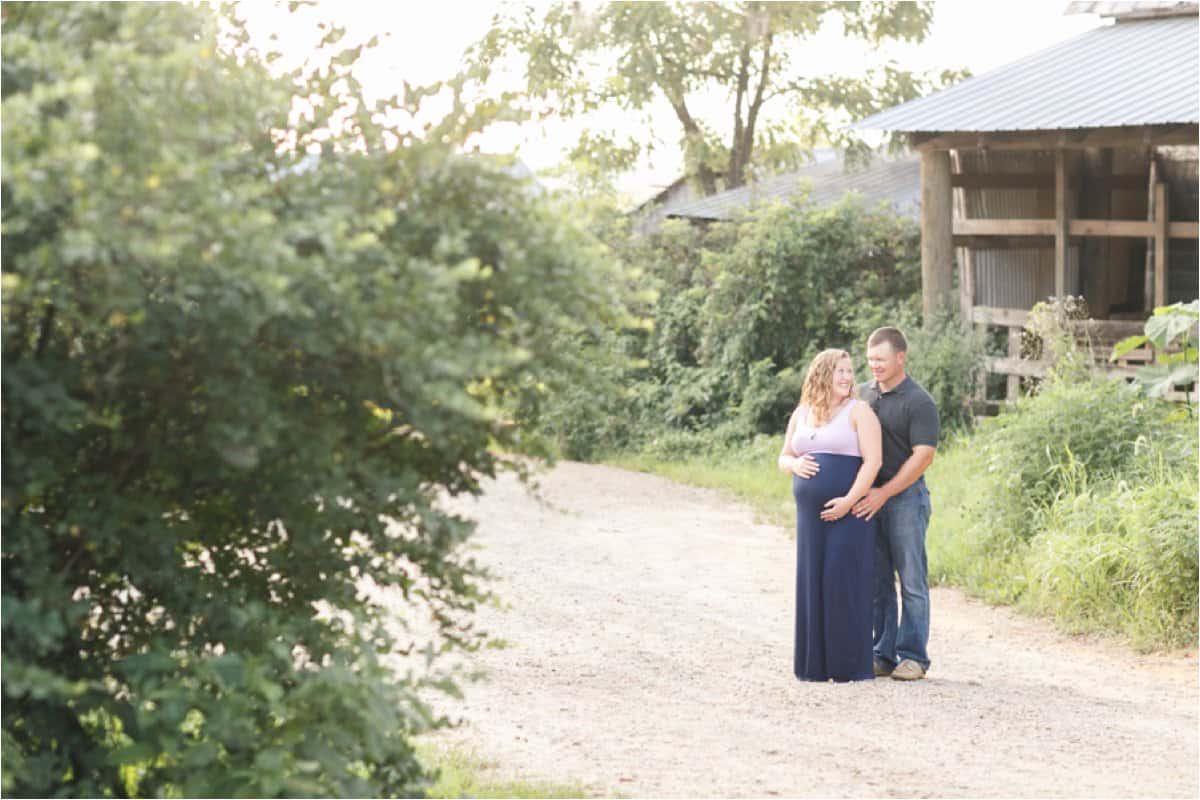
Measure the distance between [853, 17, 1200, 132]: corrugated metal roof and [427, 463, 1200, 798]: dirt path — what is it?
252 inches

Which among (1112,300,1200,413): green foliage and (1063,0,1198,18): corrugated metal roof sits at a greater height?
(1063,0,1198,18): corrugated metal roof

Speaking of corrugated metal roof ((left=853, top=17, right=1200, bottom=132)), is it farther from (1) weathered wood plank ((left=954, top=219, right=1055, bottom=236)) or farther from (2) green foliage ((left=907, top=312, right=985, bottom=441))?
(2) green foliage ((left=907, top=312, right=985, bottom=441))

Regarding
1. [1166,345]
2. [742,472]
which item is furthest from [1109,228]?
[1166,345]

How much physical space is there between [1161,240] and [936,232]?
2354mm

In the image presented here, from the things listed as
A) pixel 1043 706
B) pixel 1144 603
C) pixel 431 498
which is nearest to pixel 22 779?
pixel 431 498

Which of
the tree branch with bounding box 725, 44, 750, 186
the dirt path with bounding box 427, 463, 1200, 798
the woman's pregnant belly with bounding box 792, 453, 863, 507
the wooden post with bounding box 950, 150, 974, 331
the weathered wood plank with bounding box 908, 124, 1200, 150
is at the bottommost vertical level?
the dirt path with bounding box 427, 463, 1200, 798

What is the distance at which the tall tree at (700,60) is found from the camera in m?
27.8

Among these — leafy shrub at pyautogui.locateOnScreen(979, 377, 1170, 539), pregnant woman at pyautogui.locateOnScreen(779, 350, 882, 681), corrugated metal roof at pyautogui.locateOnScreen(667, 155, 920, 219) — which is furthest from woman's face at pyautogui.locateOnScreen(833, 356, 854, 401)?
corrugated metal roof at pyautogui.locateOnScreen(667, 155, 920, 219)

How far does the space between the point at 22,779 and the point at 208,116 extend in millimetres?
1584

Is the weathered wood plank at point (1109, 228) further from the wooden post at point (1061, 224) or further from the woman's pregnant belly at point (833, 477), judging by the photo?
the woman's pregnant belly at point (833, 477)

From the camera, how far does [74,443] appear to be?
12.1 ft

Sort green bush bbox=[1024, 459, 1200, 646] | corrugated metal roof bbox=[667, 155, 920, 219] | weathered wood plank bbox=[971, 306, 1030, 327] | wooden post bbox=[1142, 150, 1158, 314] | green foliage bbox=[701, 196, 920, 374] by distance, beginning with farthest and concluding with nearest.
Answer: corrugated metal roof bbox=[667, 155, 920, 219], green foliage bbox=[701, 196, 920, 374], wooden post bbox=[1142, 150, 1158, 314], weathered wood plank bbox=[971, 306, 1030, 327], green bush bbox=[1024, 459, 1200, 646]

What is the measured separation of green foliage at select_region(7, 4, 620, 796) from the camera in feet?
10.3

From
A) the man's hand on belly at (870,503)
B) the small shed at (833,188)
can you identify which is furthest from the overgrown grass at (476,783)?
the small shed at (833,188)
